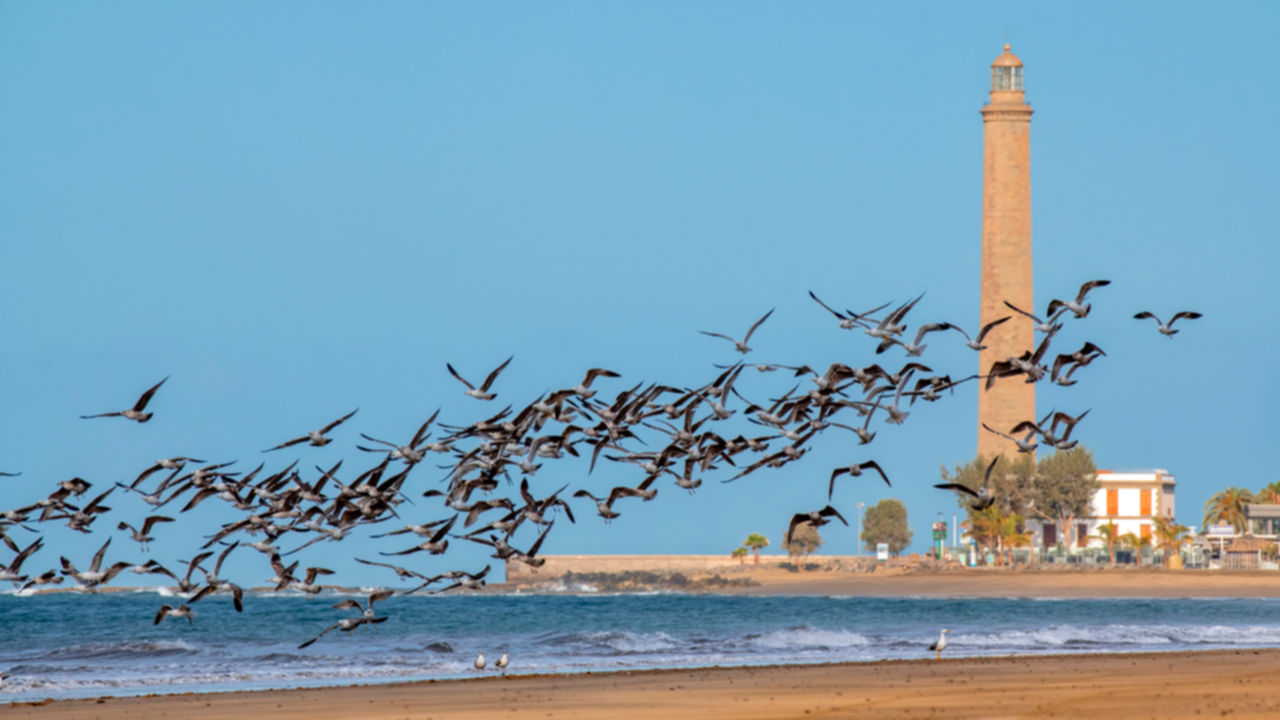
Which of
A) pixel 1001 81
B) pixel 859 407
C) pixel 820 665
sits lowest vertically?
pixel 820 665

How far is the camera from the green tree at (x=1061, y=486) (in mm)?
137625

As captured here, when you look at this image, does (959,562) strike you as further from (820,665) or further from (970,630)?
(820,665)

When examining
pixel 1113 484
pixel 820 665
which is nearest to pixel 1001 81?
pixel 1113 484

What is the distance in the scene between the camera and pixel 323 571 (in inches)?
1309

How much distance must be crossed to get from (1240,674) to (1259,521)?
117 m

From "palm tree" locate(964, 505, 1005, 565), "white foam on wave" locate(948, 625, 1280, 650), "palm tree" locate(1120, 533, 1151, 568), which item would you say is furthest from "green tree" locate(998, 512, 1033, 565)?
"white foam on wave" locate(948, 625, 1280, 650)

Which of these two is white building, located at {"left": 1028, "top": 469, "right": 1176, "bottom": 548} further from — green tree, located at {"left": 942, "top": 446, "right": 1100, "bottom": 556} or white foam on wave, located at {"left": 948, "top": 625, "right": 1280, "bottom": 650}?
white foam on wave, located at {"left": 948, "top": 625, "right": 1280, "bottom": 650}

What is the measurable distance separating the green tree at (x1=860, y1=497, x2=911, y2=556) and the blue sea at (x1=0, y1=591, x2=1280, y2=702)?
83323mm

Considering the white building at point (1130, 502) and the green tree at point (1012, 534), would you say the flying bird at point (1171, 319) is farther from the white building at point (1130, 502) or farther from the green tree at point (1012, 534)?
the white building at point (1130, 502)

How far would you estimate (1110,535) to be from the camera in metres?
140

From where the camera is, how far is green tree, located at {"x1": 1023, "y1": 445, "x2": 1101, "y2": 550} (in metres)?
138

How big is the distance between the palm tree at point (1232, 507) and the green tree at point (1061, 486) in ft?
62.0

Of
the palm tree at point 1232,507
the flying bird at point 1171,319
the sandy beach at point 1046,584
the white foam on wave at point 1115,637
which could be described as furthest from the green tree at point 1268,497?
the flying bird at point 1171,319

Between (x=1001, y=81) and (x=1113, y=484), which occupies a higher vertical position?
(x=1001, y=81)
